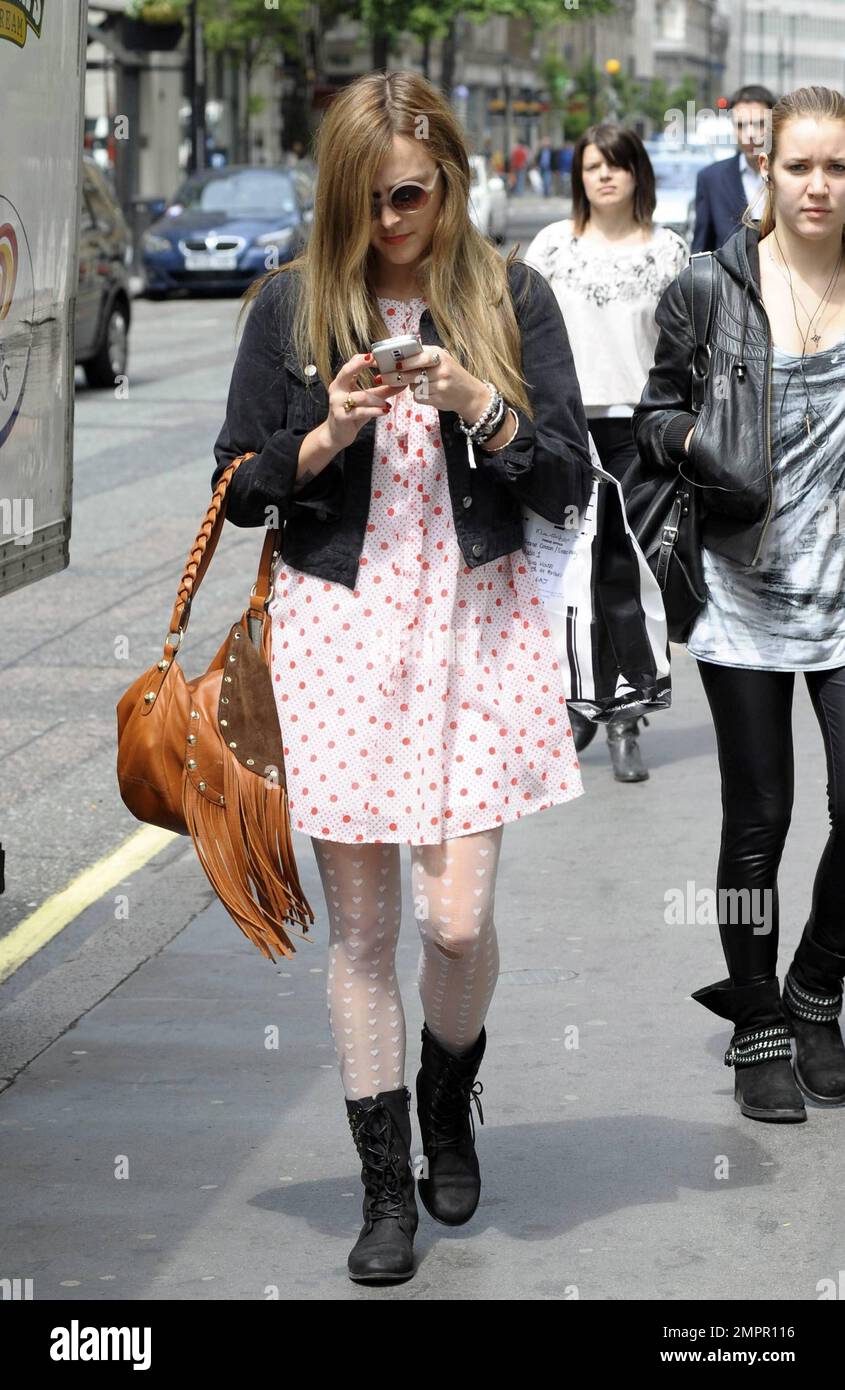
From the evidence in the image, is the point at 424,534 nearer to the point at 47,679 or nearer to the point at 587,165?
the point at 587,165

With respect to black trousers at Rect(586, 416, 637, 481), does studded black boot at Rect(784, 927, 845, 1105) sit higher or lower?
lower

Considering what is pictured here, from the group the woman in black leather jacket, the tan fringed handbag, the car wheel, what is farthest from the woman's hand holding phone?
the car wheel

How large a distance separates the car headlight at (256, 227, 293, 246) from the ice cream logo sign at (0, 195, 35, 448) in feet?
→ 76.0

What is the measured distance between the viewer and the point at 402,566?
3.44 m

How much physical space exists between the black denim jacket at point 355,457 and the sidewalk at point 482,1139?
3.73ft

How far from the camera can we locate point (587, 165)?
6953 millimetres

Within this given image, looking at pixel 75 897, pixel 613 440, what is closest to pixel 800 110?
pixel 75 897

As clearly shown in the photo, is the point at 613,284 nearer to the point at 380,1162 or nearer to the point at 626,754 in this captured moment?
the point at 626,754

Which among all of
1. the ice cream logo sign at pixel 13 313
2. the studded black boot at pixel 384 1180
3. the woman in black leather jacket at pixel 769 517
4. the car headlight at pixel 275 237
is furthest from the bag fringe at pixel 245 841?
the car headlight at pixel 275 237

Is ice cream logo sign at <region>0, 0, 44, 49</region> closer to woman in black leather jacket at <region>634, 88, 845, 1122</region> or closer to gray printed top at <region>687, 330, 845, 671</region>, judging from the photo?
woman in black leather jacket at <region>634, 88, 845, 1122</region>

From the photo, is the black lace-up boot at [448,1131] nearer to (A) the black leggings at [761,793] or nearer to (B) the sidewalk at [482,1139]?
(B) the sidewalk at [482,1139]

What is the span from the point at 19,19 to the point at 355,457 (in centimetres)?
167

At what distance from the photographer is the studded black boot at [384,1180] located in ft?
11.5

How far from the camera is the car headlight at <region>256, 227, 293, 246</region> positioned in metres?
27.3
